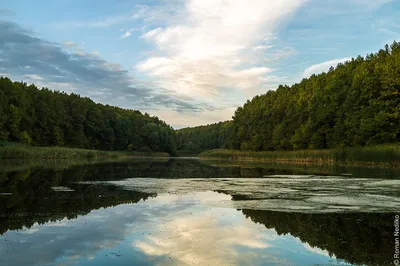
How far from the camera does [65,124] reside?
83.9 meters

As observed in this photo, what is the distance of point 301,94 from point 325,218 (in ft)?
250

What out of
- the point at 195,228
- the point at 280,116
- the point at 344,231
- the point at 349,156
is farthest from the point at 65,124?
the point at 344,231

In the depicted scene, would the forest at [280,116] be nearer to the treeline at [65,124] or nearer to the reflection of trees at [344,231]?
the treeline at [65,124]

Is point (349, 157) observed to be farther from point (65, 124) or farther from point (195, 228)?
point (65, 124)

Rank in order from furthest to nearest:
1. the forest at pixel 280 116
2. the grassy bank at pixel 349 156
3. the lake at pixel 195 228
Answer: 1. the forest at pixel 280 116
2. the grassy bank at pixel 349 156
3. the lake at pixel 195 228

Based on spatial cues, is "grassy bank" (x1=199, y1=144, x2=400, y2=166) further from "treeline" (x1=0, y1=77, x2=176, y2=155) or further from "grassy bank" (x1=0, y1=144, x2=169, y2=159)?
"treeline" (x1=0, y1=77, x2=176, y2=155)

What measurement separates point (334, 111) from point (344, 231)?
196 feet

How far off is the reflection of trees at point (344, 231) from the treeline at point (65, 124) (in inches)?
2287

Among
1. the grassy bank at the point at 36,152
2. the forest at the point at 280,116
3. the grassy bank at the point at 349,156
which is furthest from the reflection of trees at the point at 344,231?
the grassy bank at the point at 36,152

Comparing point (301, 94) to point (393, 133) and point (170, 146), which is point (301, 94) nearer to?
point (393, 133)

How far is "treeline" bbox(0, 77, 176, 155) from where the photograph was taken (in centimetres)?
6395

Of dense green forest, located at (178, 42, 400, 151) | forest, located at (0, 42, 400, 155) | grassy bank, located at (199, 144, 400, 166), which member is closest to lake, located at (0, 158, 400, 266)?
grassy bank, located at (199, 144, 400, 166)

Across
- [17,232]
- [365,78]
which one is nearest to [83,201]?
[17,232]

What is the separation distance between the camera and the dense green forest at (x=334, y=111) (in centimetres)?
5072
